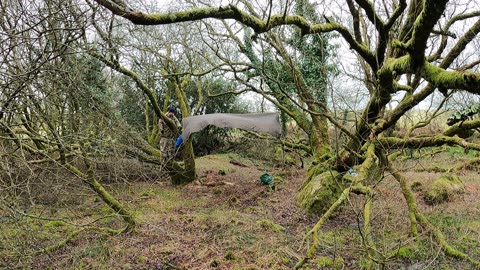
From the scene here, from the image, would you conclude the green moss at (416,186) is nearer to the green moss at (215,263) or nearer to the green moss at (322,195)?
the green moss at (322,195)

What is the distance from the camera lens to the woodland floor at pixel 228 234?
4996 millimetres

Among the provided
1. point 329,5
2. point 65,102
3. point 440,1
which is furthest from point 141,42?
point 440,1

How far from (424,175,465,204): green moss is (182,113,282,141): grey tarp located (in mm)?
4452

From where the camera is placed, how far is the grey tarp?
1091 cm

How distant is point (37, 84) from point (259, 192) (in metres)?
7.11

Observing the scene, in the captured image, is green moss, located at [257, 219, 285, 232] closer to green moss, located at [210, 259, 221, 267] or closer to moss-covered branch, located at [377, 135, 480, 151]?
green moss, located at [210, 259, 221, 267]

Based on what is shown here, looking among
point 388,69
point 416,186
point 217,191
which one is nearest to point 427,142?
point 388,69

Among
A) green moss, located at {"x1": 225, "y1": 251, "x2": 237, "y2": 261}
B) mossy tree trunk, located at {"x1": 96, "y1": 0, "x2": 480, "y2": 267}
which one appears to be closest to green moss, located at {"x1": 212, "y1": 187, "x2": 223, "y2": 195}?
mossy tree trunk, located at {"x1": 96, "y1": 0, "x2": 480, "y2": 267}

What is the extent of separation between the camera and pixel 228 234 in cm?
640

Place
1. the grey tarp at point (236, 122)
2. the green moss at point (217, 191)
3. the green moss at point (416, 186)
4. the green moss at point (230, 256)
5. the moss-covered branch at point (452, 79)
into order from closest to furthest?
the moss-covered branch at point (452, 79), the green moss at point (230, 256), the green moss at point (416, 186), the green moss at point (217, 191), the grey tarp at point (236, 122)

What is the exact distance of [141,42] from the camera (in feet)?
35.8

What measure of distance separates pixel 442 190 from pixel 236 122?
5.64m

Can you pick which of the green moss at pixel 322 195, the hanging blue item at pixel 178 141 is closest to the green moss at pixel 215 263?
the green moss at pixel 322 195

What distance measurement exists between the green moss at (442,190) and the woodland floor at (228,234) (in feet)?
0.69
